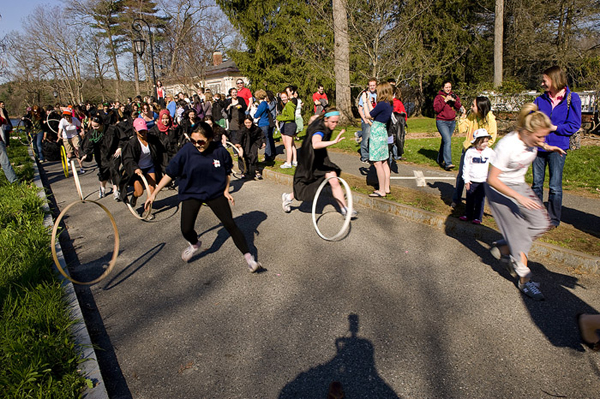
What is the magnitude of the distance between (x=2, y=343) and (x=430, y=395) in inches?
144

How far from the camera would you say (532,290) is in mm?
4121

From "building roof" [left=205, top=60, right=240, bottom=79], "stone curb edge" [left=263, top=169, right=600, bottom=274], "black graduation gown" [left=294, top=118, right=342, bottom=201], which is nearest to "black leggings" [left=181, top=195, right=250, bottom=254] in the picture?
"black graduation gown" [left=294, top=118, right=342, bottom=201]

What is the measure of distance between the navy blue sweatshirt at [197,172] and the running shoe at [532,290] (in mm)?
3770

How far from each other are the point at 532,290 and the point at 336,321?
2.17 meters

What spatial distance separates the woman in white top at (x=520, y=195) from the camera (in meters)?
3.82

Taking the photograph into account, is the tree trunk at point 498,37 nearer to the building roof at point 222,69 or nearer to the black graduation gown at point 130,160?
the black graduation gown at point 130,160

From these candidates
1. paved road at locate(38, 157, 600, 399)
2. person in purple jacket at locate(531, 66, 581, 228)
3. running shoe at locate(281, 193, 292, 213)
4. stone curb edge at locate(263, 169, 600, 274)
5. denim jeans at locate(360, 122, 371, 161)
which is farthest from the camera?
denim jeans at locate(360, 122, 371, 161)

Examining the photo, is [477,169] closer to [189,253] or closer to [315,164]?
[315,164]

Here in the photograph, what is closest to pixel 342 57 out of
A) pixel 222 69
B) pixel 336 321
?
pixel 336 321

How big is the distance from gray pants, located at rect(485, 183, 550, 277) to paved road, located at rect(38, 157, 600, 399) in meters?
0.55

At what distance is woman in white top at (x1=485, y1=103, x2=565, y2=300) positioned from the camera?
12.5 feet

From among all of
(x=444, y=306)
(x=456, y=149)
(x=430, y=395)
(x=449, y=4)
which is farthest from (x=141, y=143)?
(x=449, y=4)

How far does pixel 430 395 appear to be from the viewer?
2881 millimetres

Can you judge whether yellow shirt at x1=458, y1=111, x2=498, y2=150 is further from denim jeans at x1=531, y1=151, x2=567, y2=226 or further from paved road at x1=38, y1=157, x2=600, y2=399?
paved road at x1=38, y1=157, x2=600, y2=399
